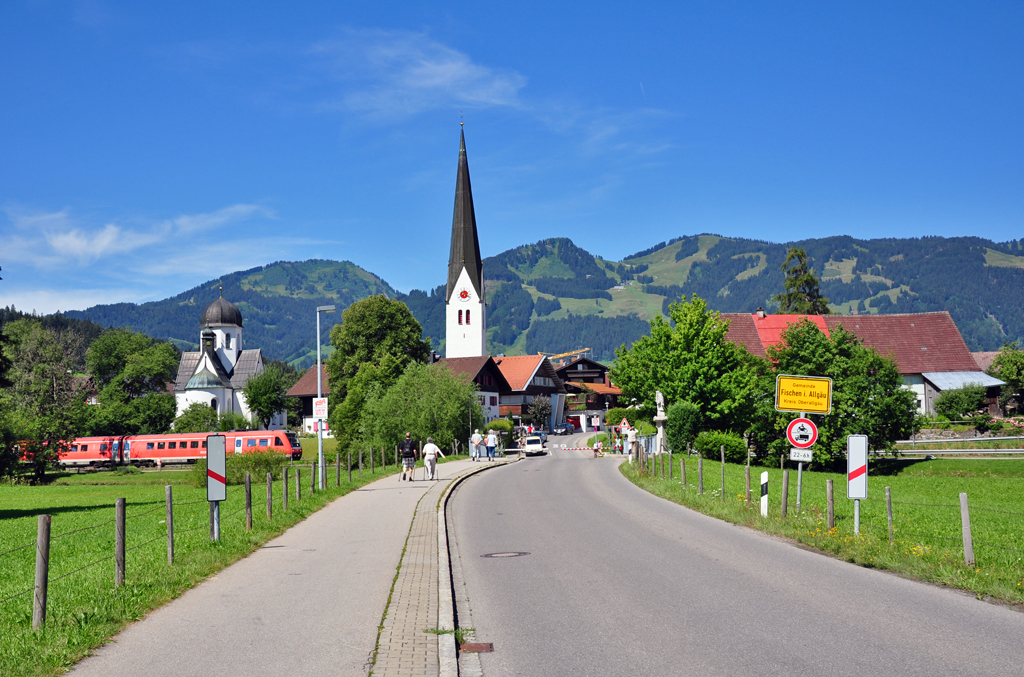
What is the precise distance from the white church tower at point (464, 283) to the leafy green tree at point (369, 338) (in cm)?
3116

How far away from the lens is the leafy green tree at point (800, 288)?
80.5 metres

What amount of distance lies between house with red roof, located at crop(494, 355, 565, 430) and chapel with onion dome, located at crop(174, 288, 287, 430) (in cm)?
3067

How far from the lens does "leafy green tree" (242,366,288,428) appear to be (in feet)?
328

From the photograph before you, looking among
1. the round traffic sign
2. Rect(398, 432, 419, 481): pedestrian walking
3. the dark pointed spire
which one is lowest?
Rect(398, 432, 419, 481): pedestrian walking

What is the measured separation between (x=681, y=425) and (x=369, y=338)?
3201 cm

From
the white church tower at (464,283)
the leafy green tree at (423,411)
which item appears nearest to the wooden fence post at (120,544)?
the leafy green tree at (423,411)

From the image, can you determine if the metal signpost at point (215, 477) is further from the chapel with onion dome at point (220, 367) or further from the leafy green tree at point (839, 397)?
the chapel with onion dome at point (220, 367)

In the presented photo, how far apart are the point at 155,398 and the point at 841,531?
95.3 metres

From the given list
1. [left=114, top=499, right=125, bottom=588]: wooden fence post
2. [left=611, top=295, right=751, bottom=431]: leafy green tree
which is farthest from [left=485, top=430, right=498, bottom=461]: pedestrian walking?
[left=114, top=499, right=125, bottom=588]: wooden fence post

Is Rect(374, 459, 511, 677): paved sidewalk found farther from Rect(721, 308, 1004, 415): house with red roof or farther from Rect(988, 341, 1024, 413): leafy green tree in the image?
Rect(988, 341, 1024, 413): leafy green tree

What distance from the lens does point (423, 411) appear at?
50.9 metres

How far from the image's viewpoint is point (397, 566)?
36.7 feet

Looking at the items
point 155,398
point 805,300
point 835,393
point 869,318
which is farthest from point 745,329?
point 155,398

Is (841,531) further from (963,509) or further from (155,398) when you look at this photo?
(155,398)
